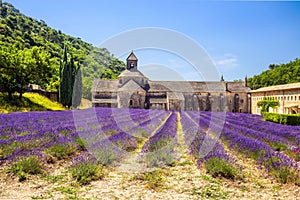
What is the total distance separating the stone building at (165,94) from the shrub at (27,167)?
3418 cm

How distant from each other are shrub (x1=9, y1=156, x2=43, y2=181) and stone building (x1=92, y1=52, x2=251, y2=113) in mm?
34181

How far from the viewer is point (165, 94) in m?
43.9

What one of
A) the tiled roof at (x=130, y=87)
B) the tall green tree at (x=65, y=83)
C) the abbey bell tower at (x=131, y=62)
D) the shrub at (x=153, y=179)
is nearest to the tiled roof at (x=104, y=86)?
the tiled roof at (x=130, y=87)

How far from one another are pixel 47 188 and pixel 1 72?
80.9 feet

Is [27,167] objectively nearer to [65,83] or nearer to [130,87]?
[65,83]

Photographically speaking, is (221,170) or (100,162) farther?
(100,162)

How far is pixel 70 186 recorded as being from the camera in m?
4.37

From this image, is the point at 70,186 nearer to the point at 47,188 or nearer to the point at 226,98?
the point at 47,188

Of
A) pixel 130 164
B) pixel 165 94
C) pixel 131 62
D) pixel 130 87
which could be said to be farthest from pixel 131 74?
pixel 130 164

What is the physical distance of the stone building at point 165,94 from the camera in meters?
40.7

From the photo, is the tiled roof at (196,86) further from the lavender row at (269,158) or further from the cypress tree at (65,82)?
the lavender row at (269,158)

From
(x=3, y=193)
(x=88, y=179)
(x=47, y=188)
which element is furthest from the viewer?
(x=88, y=179)

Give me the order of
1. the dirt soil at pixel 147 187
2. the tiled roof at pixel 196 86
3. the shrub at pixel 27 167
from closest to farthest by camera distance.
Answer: the dirt soil at pixel 147 187 < the shrub at pixel 27 167 < the tiled roof at pixel 196 86

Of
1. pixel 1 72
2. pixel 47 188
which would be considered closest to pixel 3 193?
pixel 47 188
